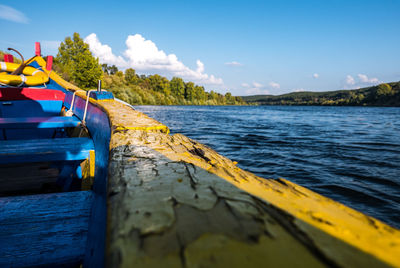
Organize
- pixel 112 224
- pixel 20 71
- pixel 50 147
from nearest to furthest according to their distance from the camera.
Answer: pixel 112 224, pixel 50 147, pixel 20 71

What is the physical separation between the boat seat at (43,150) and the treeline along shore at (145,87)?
36750mm

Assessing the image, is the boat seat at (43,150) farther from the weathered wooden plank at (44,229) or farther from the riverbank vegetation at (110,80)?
the riverbank vegetation at (110,80)

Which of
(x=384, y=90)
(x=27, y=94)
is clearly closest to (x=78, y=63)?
(x=27, y=94)

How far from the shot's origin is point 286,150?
6188 mm

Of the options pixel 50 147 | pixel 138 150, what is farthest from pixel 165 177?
pixel 50 147

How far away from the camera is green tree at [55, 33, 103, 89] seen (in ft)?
111

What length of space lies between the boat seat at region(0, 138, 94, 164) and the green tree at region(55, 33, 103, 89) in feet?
121

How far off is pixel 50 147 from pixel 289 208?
1.92 m

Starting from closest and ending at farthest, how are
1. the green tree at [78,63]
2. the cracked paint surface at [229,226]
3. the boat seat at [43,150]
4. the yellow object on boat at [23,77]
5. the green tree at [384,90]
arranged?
1. the cracked paint surface at [229,226]
2. the boat seat at [43,150]
3. the yellow object on boat at [23,77]
4. the green tree at [78,63]
5. the green tree at [384,90]

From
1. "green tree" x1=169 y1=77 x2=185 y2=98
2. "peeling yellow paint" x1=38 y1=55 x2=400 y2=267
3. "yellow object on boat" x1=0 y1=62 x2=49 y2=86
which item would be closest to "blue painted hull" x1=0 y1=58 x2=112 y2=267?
"peeling yellow paint" x1=38 y1=55 x2=400 y2=267

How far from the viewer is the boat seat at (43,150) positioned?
1.53 metres

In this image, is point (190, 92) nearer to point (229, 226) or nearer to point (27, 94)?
point (27, 94)

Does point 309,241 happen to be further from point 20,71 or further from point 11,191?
point 20,71

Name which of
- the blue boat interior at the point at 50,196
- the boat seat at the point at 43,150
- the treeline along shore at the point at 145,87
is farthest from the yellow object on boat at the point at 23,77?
the treeline along shore at the point at 145,87
